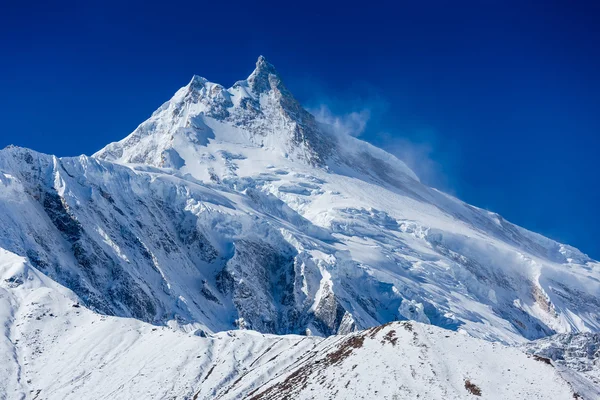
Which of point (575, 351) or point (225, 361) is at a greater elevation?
point (225, 361)

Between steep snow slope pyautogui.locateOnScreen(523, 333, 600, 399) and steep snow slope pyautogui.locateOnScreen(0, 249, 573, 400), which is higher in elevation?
steep snow slope pyautogui.locateOnScreen(0, 249, 573, 400)

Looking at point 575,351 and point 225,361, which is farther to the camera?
point 575,351

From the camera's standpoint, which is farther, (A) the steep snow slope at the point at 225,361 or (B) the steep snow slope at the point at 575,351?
(B) the steep snow slope at the point at 575,351

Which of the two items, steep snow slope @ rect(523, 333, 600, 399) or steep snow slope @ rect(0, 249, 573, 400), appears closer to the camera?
steep snow slope @ rect(0, 249, 573, 400)

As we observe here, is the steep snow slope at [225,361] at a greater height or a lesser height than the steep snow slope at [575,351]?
greater

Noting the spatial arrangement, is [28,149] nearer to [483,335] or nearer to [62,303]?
[62,303]

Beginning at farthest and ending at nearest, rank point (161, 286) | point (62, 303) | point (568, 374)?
point (161, 286) → point (62, 303) → point (568, 374)

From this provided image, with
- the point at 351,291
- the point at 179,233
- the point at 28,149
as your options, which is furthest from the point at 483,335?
the point at 28,149

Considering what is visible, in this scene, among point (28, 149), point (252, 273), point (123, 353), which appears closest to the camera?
point (123, 353)
